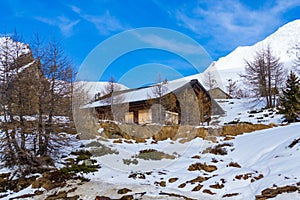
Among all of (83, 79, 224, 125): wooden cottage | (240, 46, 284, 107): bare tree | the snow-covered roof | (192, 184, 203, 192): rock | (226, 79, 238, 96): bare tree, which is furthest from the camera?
(226, 79, 238, 96): bare tree

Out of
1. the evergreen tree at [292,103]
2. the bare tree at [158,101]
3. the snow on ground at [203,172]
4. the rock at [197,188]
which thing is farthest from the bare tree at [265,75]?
the rock at [197,188]

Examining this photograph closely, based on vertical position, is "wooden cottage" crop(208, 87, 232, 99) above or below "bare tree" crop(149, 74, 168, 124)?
above

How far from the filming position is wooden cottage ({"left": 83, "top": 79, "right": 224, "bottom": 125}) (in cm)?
2469

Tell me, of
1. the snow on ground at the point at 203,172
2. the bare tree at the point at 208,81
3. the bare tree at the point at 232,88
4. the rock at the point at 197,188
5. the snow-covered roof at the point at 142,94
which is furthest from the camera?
the bare tree at the point at 232,88

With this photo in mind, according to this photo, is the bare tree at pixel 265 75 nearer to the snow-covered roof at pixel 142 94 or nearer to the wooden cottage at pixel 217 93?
the wooden cottage at pixel 217 93

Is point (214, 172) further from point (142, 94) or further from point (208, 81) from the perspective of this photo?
point (208, 81)

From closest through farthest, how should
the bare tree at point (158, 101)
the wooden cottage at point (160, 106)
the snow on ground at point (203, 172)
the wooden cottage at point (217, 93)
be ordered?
the snow on ground at point (203, 172)
the wooden cottage at point (160, 106)
the bare tree at point (158, 101)
the wooden cottage at point (217, 93)

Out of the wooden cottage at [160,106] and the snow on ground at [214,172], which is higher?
the wooden cottage at [160,106]

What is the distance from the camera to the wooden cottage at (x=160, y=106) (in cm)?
2469

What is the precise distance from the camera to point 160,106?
2573 centimetres

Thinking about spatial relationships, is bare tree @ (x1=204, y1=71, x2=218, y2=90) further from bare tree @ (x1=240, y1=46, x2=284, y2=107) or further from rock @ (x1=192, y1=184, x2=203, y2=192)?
rock @ (x1=192, y1=184, x2=203, y2=192)

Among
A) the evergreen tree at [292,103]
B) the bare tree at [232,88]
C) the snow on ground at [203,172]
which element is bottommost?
the snow on ground at [203,172]

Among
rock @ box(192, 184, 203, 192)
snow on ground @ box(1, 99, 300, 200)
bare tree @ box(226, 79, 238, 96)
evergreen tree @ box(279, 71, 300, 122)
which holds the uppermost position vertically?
bare tree @ box(226, 79, 238, 96)

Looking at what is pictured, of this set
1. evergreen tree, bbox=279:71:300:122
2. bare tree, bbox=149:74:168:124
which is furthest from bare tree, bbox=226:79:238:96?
bare tree, bbox=149:74:168:124
